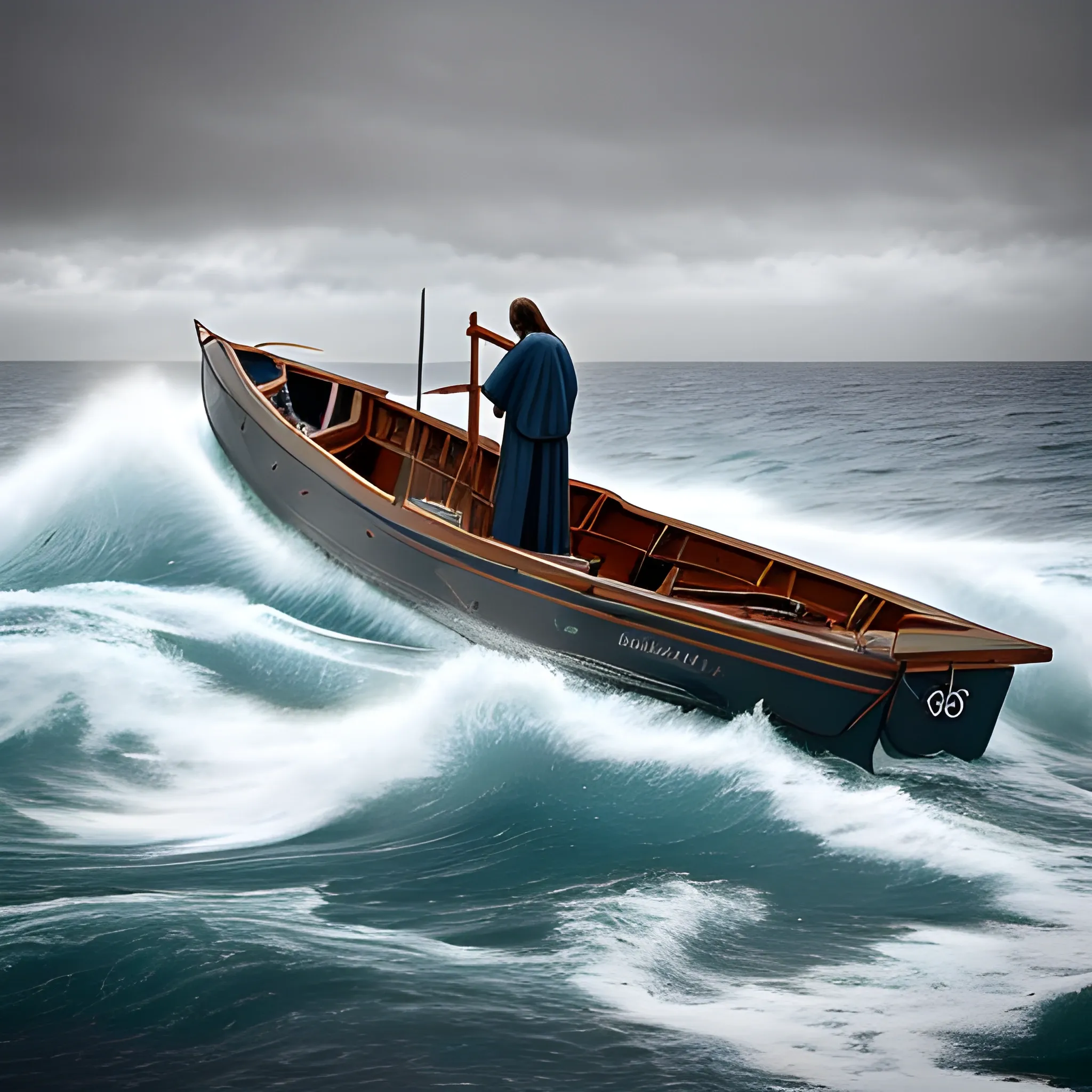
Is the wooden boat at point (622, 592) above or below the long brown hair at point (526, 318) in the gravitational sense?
below

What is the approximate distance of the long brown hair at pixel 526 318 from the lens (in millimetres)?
4355

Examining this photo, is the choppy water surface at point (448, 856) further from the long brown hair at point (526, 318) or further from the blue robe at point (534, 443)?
the long brown hair at point (526, 318)

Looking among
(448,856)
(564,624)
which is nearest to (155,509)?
(564,624)

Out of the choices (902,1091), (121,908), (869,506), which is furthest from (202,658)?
(869,506)

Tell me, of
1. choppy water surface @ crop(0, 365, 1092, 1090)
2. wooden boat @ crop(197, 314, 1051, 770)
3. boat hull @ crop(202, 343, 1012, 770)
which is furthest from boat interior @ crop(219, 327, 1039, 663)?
choppy water surface @ crop(0, 365, 1092, 1090)

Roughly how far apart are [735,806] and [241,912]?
157 centimetres

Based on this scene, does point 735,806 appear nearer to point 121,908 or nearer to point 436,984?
point 436,984

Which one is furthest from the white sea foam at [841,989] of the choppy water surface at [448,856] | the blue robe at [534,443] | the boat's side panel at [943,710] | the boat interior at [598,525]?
the blue robe at [534,443]

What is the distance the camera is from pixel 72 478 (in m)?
7.08

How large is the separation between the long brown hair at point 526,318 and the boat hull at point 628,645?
89 centimetres

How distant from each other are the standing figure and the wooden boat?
0.16 meters

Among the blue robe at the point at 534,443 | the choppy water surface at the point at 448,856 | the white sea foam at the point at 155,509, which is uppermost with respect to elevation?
the blue robe at the point at 534,443

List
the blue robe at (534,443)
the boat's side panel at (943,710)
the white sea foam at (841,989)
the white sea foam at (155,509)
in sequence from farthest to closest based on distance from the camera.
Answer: the white sea foam at (155,509) → the blue robe at (534,443) → the boat's side panel at (943,710) → the white sea foam at (841,989)

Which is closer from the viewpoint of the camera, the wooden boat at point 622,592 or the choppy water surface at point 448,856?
the choppy water surface at point 448,856
